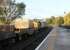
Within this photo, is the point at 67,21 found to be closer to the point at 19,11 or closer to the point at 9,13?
the point at 19,11

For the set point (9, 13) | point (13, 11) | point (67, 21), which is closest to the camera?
point (9, 13)

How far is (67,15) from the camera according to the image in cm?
17550

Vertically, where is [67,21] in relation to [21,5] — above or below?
below

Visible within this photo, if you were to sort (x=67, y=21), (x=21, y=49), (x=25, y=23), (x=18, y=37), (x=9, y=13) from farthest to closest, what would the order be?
(x=67, y=21)
(x=9, y=13)
(x=25, y=23)
(x=18, y=37)
(x=21, y=49)

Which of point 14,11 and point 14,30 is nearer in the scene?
point 14,30

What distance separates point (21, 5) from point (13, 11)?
3.83 meters

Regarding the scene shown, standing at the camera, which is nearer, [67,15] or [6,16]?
[6,16]

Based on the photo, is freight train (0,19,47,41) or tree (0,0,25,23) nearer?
freight train (0,19,47,41)

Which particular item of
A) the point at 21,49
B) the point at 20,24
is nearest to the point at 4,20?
the point at 20,24

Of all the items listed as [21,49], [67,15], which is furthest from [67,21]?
[21,49]

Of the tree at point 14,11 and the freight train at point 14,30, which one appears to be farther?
the tree at point 14,11

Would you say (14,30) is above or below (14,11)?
below

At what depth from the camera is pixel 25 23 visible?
2413 inches

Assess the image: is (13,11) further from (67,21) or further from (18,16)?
(67,21)
